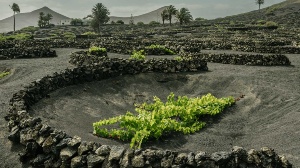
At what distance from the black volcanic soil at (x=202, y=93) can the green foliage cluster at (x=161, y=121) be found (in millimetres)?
379

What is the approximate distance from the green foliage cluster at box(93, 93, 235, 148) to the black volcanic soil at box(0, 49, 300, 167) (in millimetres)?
379

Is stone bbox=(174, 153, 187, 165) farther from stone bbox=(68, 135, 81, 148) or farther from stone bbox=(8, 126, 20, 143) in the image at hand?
stone bbox=(8, 126, 20, 143)

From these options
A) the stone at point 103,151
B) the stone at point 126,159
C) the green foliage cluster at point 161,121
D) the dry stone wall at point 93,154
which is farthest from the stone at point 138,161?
the green foliage cluster at point 161,121

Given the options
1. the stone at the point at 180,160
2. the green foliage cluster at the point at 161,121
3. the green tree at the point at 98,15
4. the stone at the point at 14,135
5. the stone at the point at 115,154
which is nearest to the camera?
the stone at the point at 180,160

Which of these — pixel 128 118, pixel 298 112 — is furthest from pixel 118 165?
pixel 298 112

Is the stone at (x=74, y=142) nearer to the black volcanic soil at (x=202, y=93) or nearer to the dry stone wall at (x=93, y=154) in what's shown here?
the dry stone wall at (x=93, y=154)

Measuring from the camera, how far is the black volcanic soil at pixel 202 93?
13305 millimetres

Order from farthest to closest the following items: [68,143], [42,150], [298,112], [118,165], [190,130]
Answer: [298,112]
[190,130]
[42,150]
[68,143]
[118,165]

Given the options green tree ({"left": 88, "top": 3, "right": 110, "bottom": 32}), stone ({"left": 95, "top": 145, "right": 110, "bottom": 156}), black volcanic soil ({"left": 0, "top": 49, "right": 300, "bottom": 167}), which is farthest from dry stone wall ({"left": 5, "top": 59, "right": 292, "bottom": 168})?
green tree ({"left": 88, "top": 3, "right": 110, "bottom": 32})

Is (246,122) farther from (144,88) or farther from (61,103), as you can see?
(61,103)

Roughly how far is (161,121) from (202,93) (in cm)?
868

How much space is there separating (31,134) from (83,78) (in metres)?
11.0

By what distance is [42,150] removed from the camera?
1074 cm

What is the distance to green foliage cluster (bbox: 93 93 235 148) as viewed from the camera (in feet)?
43.0
